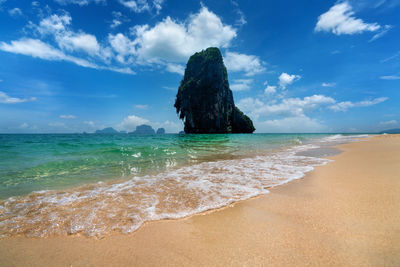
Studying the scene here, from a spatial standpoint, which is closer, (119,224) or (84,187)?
(119,224)

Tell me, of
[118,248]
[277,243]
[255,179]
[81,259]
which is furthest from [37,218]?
[255,179]

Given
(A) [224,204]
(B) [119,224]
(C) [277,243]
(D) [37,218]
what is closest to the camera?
(C) [277,243]

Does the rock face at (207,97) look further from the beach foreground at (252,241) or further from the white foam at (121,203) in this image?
the beach foreground at (252,241)

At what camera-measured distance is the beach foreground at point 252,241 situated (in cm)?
Answer: 157

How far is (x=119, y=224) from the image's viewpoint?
2.29 metres

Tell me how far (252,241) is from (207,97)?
7143 cm

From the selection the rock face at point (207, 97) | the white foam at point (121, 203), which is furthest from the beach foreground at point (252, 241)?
the rock face at point (207, 97)

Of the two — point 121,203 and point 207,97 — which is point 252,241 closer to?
point 121,203

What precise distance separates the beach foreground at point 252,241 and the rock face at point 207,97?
6865cm

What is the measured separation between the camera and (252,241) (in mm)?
1811

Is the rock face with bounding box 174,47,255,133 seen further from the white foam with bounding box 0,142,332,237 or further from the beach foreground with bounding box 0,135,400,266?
the beach foreground with bounding box 0,135,400,266

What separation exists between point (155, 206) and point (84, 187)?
2303 millimetres

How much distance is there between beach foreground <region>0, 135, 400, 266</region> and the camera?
157cm

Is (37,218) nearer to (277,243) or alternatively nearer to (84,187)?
(84,187)
